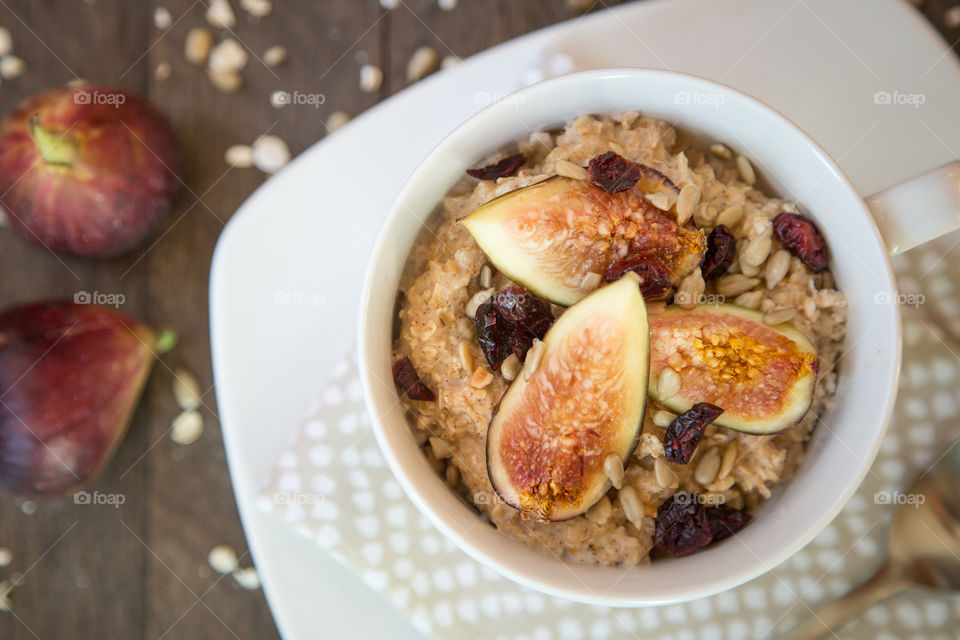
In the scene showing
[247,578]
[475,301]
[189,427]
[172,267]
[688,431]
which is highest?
[475,301]

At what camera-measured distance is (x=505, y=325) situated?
1.33 metres

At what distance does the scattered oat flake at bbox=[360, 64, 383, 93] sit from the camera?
6.74ft

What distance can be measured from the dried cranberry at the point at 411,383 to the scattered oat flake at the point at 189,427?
961mm

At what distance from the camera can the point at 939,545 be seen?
1.70m

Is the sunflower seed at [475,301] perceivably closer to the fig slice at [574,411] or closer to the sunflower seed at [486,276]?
the sunflower seed at [486,276]

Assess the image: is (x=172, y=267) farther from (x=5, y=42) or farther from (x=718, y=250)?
(x=718, y=250)

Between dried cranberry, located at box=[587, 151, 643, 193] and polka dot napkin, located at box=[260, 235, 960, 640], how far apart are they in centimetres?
77

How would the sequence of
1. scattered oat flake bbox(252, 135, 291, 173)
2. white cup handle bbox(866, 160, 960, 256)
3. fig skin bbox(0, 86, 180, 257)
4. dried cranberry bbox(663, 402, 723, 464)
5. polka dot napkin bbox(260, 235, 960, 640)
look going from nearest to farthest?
white cup handle bbox(866, 160, 960, 256)
dried cranberry bbox(663, 402, 723, 464)
polka dot napkin bbox(260, 235, 960, 640)
fig skin bbox(0, 86, 180, 257)
scattered oat flake bbox(252, 135, 291, 173)

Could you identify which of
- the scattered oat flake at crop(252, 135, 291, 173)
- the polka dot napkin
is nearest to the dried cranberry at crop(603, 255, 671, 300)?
the polka dot napkin

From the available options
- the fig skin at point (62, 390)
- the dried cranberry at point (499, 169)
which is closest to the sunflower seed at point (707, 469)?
the dried cranberry at point (499, 169)

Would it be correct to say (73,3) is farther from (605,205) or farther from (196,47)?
(605,205)

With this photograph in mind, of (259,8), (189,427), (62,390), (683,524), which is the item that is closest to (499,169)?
(683,524)

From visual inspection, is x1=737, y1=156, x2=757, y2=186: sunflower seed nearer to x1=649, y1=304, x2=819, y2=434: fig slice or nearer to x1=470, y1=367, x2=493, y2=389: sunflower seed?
x1=649, y1=304, x2=819, y2=434: fig slice

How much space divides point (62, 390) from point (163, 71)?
3.06ft
